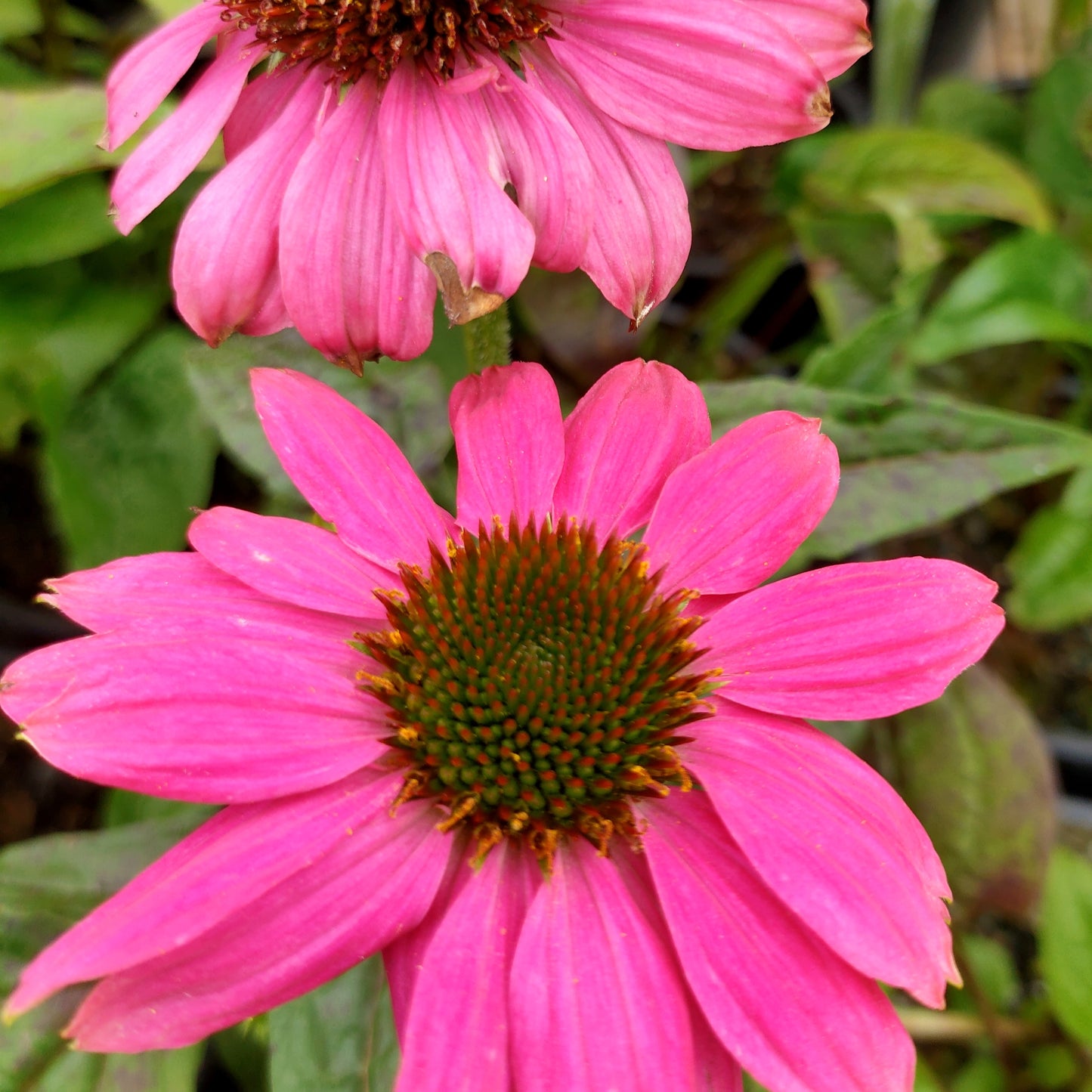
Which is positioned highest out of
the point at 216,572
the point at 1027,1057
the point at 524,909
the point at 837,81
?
the point at 837,81

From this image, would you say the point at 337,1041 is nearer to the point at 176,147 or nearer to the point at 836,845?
the point at 836,845

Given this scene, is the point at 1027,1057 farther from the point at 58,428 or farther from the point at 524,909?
the point at 58,428

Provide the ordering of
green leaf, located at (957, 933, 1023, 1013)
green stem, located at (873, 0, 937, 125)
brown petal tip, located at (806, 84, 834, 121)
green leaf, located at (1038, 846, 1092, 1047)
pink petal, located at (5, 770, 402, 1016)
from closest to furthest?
pink petal, located at (5, 770, 402, 1016)
brown petal tip, located at (806, 84, 834, 121)
green leaf, located at (1038, 846, 1092, 1047)
green leaf, located at (957, 933, 1023, 1013)
green stem, located at (873, 0, 937, 125)

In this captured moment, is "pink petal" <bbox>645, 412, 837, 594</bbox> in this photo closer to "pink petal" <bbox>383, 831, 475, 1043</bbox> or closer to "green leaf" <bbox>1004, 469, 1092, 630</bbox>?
"pink petal" <bbox>383, 831, 475, 1043</bbox>

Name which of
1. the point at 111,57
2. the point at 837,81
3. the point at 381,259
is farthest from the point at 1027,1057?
the point at 111,57

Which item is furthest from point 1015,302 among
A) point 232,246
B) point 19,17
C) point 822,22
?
point 19,17

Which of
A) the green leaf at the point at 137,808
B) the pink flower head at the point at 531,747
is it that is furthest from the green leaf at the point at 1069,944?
the green leaf at the point at 137,808

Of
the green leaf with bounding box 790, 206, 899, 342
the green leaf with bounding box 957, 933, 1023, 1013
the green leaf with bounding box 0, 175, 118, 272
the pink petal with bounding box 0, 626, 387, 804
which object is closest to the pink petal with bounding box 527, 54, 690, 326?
the pink petal with bounding box 0, 626, 387, 804

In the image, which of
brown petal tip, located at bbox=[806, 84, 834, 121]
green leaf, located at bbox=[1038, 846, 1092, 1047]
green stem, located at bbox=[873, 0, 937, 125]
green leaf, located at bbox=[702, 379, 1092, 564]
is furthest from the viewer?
green stem, located at bbox=[873, 0, 937, 125]
